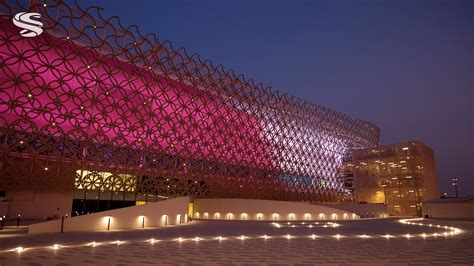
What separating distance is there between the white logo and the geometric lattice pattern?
1.43 feet

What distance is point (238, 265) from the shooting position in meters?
7.85

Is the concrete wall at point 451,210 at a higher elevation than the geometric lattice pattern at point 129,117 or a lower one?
lower

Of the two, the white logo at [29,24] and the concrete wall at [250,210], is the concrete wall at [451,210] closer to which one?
the concrete wall at [250,210]

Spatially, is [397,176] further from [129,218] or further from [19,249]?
[19,249]

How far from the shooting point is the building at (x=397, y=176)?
4788 cm

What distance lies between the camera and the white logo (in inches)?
819

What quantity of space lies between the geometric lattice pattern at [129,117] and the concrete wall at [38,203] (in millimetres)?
982

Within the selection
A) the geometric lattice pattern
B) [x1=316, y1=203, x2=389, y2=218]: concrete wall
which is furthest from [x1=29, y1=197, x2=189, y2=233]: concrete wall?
[x1=316, y1=203, x2=389, y2=218]: concrete wall

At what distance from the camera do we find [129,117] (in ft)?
89.1

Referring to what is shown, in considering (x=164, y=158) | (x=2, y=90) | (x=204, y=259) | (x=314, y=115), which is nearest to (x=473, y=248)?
(x=204, y=259)

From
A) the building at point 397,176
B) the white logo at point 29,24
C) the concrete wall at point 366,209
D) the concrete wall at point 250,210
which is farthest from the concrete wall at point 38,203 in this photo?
the building at point 397,176

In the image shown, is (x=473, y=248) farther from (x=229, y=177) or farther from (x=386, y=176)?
(x=386, y=176)

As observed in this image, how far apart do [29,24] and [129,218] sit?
14.7 meters

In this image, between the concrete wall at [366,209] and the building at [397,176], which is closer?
the concrete wall at [366,209]
